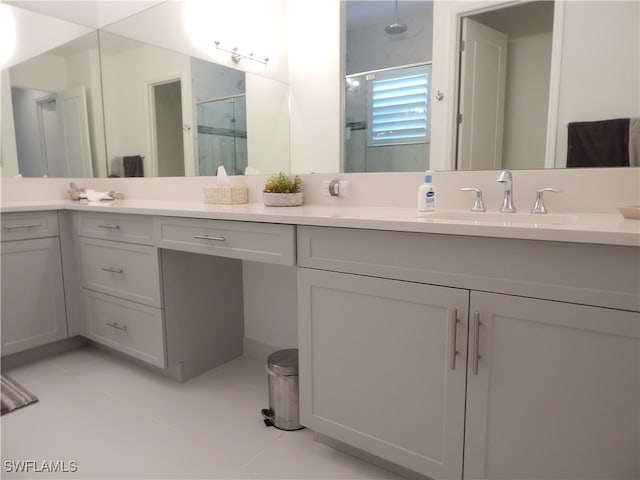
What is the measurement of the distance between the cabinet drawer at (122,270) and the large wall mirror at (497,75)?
1.04m

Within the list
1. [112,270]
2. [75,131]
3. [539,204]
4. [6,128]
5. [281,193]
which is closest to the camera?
[539,204]

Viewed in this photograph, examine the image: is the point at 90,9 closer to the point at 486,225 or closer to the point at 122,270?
the point at 122,270

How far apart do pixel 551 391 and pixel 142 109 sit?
108 inches

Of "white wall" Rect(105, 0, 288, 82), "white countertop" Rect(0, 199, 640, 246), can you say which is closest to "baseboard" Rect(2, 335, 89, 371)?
"white countertop" Rect(0, 199, 640, 246)

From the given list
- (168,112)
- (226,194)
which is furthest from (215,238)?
(168,112)

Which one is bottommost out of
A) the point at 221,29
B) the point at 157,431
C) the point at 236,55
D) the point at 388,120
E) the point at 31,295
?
the point at 157,431

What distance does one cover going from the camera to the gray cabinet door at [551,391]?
3.17ft

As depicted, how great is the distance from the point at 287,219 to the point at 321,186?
0.63m

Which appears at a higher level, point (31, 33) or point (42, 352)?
point (31, 33)

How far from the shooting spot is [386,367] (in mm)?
1302

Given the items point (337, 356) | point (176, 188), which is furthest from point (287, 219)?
point (176, 188)

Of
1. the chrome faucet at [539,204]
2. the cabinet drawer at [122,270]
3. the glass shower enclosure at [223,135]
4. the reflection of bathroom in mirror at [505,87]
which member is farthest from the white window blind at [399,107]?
the cabinet drawer at [122,270]

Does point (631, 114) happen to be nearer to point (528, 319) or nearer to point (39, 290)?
point (528, 319)

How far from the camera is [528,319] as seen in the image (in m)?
1.05
